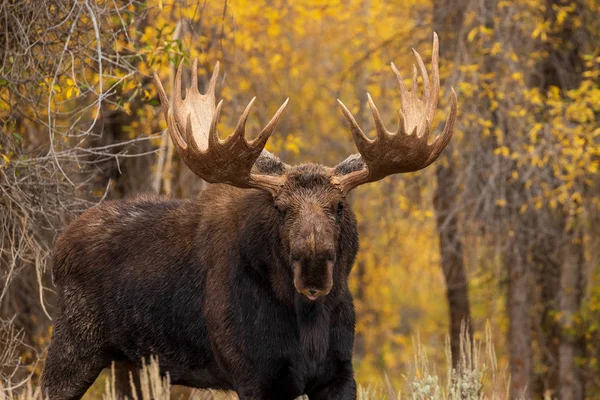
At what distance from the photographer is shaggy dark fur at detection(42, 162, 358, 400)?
6.18 meters

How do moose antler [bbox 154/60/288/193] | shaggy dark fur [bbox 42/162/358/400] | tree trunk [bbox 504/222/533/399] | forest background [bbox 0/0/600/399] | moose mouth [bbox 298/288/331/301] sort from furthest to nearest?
tree trunk [bbox 504/222/533/399], forest background [bbox 0/0/600/399], moose antler [bbox 154/60/288/193], shaggy dark fur [bbox 42/162/358/400], moose mouth [bbox 298/288/331/301]

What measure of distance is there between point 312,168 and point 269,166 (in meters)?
0.32

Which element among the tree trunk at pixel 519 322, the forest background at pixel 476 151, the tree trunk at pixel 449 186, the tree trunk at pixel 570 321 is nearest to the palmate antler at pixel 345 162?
the forest background at pixel 476 151

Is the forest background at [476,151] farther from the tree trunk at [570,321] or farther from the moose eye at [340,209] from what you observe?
the moose eye at [340,209]

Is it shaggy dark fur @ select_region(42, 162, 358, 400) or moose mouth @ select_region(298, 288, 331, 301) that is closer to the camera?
moose mouth @ select_region(298, 288, 331, 301)

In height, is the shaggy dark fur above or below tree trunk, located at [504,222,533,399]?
above

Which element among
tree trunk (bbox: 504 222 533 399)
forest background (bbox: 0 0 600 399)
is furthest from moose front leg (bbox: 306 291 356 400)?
tree trunk (bbox: 504 222 533 399)

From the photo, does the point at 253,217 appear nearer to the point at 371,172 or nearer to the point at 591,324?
the point at 371,172

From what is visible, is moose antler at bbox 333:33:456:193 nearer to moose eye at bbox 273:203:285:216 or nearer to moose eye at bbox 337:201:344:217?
moose eye at bbox 337:201:344:217

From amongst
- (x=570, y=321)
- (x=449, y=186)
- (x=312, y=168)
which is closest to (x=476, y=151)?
(x=449, y=186)

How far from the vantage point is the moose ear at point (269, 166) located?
660 cm

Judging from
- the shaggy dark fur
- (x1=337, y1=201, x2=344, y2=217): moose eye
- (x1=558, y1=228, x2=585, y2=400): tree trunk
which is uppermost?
(x1=337, y1=201, x2=344, y2=217): moose eye

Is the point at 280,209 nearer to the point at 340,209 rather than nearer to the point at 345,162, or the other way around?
the point at 340,209

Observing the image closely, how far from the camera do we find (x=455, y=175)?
13711 millimetres
